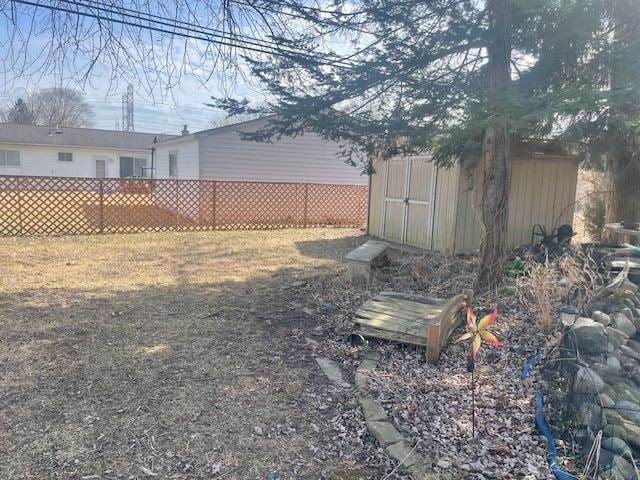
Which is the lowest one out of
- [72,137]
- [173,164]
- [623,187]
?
[623,187]

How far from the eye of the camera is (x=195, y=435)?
2.55 m

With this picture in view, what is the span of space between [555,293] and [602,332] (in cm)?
106

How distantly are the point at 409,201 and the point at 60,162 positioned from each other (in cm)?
2193

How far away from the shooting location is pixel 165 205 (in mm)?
11781

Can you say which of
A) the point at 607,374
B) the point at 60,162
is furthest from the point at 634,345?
the point at 60,162

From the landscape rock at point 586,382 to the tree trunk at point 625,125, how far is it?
2.35m

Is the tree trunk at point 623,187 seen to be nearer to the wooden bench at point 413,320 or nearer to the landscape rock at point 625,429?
the wooden bench at point 413,320

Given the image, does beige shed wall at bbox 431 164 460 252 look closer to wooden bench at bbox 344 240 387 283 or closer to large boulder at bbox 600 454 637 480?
wooden bench at bbox 344 240 387 283

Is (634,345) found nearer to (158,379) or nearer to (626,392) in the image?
(626,392)

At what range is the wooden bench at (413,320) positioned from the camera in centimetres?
353

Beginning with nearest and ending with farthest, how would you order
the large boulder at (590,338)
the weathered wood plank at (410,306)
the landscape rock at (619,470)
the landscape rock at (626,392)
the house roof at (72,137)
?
the landscape rock at (619,470) < the landscape rock at (626,392) < the large boulder at (590,338) < the weathered wood plank at (410,306) < the house roof at (72,137)

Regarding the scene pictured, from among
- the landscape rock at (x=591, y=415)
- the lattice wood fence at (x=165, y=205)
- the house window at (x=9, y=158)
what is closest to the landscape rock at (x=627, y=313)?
the landscape rock at (x=591, y=415)

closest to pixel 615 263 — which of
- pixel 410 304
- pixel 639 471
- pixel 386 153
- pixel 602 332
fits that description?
pixel 602 332

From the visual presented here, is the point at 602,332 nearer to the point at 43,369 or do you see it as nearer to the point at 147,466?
the point at 147,466
